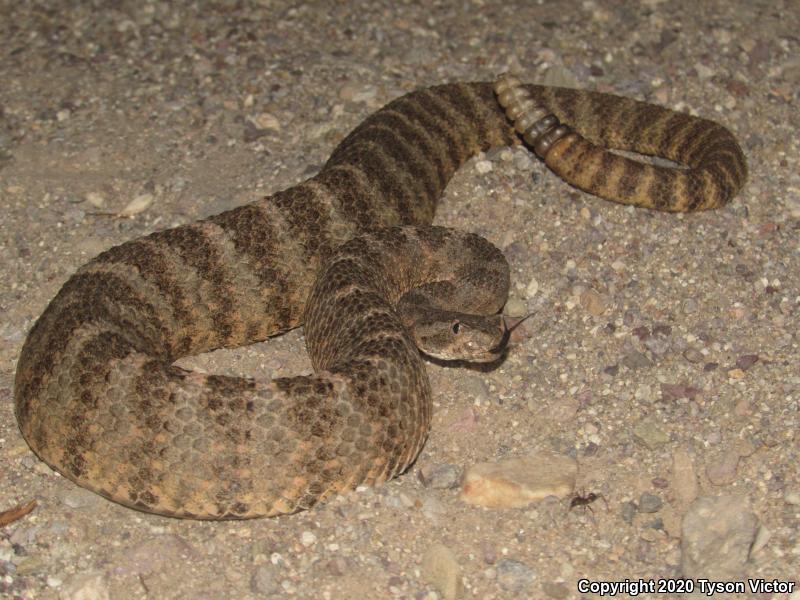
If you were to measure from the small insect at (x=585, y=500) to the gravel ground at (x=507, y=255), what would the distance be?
4 centimetres

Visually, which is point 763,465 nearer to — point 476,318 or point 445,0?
point 476,318

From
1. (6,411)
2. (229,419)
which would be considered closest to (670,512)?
(229,419)

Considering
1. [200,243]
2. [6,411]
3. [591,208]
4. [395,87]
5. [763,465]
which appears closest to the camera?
[763,465]

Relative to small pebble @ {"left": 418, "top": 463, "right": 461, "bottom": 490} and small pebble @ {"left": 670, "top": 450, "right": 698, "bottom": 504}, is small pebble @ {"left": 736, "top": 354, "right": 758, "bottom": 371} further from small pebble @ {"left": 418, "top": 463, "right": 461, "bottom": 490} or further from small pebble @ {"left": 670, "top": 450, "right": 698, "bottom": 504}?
A: small pebble @ {"left": 418, "top": 463, "right": 461, "bottom": 490}

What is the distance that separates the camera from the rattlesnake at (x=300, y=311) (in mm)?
5719

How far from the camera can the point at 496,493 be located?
593 cm

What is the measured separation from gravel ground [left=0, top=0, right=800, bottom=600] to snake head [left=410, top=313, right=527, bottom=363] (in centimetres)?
23

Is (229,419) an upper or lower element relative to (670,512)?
upper

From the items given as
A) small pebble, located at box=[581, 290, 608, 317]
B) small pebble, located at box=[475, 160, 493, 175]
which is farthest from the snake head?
small pebble, located at box=[475, 160, 493, 175]

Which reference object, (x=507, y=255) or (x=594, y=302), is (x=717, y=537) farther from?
(x=507, y=255)

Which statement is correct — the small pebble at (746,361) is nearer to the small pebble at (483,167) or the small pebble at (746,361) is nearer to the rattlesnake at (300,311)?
the rattlesnake at (300,311)

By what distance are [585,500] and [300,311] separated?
7.82 ft

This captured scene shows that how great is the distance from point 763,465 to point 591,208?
101 inches

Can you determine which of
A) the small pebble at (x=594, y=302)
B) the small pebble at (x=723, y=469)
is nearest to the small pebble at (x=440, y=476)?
the small pebble at (x=723, y=469)
